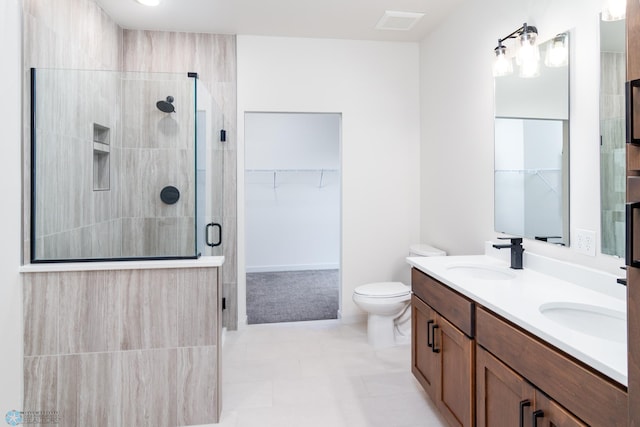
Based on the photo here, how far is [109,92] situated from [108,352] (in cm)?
150

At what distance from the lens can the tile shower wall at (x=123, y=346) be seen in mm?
1977

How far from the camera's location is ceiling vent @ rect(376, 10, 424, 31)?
3.06 m

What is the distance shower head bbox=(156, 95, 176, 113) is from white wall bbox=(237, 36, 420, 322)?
1.27m

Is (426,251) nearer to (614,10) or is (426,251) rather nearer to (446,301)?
(446,301)

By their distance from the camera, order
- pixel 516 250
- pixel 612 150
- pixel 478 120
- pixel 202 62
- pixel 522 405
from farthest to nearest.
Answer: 1. pixel 202 62
2. pixel 478 120
3. pixel 516 250
4. pixel 612 150
5. pixel 522 405

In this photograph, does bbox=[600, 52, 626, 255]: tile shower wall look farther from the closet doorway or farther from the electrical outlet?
the closet doorway

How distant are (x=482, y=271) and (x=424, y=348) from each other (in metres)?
0.56

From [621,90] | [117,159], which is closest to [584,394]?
[621,90]

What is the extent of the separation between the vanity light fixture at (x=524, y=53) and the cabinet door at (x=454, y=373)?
1.48 metres

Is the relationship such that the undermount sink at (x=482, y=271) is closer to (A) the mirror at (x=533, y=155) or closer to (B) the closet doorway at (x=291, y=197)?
(A) the mirror at (x=533, y=155)

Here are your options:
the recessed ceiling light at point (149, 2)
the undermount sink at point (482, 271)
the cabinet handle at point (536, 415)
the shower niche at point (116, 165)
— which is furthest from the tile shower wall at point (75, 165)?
the cabinet handle at point (536, 415)

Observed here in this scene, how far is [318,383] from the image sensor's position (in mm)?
2539

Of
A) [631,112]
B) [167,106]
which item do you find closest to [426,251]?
[167,106]

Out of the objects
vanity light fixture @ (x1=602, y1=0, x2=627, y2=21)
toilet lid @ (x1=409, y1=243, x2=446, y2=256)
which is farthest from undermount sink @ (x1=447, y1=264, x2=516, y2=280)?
vanity light fixture @ (x1=602, y1=0, x2=627, y2=21)
